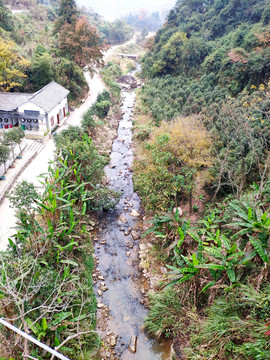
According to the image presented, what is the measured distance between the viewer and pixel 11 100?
2680 centimetres

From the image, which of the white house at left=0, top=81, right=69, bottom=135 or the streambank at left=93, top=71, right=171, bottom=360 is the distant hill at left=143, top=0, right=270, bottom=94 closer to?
the streambank at left=93, top=71, right=171, bottom=360

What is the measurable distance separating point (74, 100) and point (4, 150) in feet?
72.6

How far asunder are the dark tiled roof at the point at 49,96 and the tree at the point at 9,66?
272 centimetres

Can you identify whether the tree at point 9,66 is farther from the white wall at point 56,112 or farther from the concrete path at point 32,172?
the concrete path at point 32,172

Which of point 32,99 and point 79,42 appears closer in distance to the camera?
point 32,99

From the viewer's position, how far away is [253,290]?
358 inches

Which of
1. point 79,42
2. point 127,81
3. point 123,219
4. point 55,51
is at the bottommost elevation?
point 123,219

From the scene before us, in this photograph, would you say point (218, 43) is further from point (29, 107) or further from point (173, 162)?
point (29, 107)

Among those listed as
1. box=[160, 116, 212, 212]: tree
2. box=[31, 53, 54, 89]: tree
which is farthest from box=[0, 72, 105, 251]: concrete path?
box=[160, 116, 212, 212]: tree

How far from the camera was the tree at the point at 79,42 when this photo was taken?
118 ft

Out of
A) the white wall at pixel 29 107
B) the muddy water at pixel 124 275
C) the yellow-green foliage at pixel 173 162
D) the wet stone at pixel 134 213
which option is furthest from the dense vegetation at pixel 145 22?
the wet stone at pixel 134 213

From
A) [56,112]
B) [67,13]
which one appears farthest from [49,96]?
[67,13]

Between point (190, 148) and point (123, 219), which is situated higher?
point (190, 148)

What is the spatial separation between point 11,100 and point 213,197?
2387cm
